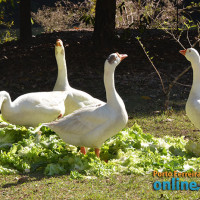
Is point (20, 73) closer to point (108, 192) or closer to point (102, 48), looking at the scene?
point (102, 48)

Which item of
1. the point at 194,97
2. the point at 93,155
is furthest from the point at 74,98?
the point at 194,97

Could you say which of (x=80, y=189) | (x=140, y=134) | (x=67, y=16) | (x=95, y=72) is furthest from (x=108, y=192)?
(x=67, y=16)

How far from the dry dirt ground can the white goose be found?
6.81 feet

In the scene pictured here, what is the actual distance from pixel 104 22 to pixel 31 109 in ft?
18.4

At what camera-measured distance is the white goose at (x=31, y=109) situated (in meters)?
6.05

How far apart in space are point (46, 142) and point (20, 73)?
4.94m

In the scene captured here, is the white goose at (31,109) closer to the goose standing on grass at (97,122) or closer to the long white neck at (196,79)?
the goose standing on grass at (97,122)

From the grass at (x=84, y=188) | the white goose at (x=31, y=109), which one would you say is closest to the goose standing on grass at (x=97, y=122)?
the grass at (x=84, y=188)

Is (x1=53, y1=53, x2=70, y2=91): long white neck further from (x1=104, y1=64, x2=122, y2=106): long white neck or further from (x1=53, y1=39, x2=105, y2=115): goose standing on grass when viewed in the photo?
(x1=104, y1=64, x2=122, y2=106): long white neck

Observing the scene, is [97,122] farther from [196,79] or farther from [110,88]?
[196,79]

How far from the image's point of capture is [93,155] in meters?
5.03

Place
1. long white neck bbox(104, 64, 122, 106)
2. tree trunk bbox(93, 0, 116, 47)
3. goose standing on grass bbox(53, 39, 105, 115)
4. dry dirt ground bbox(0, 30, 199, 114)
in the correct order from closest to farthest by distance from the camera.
Answer: long white neck bbox(104, 64, 122, 106) < goose standing on grass bbox(53, 39, 105, 115) < dry dirt ground bbox(0, 30, 199, 114) < tree trunk bbox(93, 0, 116, 47)

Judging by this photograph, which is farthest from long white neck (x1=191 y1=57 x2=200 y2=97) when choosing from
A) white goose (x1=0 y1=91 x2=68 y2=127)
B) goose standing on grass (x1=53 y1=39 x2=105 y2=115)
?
white goose (x1=0 y1=91 x2=68 y2=127)

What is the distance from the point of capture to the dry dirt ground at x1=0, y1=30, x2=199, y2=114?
895 centimetres
